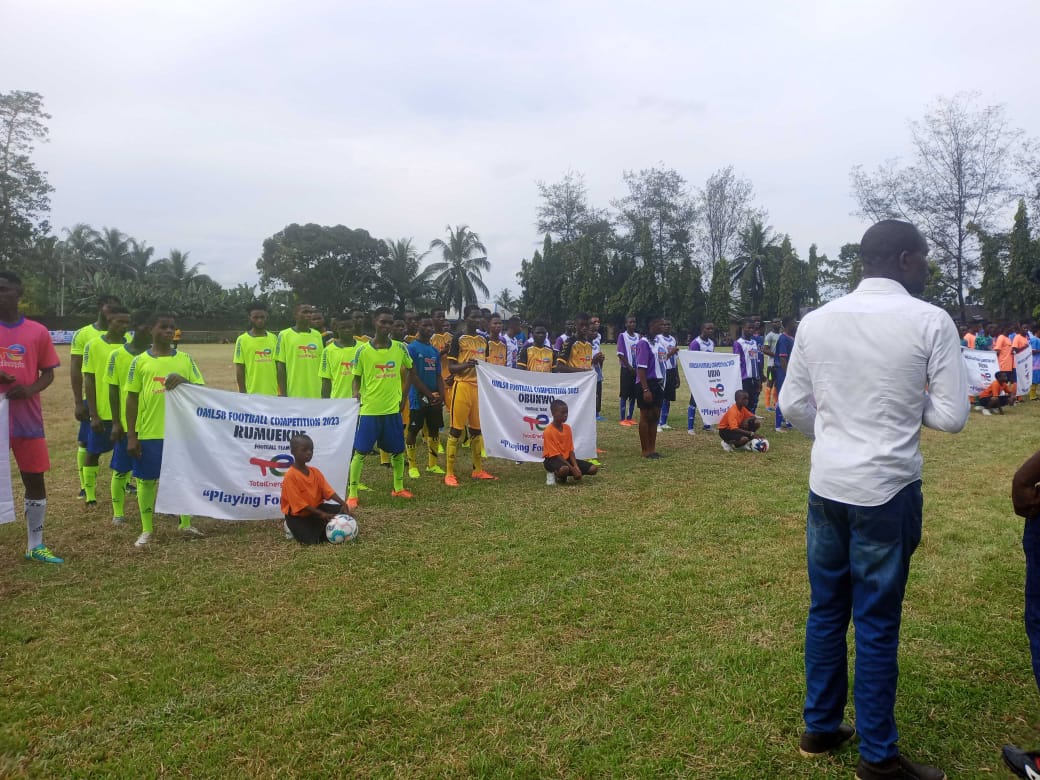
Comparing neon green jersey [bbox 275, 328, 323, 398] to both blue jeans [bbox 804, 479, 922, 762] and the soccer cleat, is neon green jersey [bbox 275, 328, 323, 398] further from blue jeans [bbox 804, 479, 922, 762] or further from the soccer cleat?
blue jeans [bbox 804, 479, 922, 762]

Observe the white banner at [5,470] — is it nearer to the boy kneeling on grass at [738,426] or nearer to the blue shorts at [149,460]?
the blue shorts at [149,460]

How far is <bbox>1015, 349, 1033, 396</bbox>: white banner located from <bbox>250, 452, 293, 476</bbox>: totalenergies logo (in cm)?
1644

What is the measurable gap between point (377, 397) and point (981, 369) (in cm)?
1361

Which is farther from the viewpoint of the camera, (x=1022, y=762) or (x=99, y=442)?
(x=99, y=442)

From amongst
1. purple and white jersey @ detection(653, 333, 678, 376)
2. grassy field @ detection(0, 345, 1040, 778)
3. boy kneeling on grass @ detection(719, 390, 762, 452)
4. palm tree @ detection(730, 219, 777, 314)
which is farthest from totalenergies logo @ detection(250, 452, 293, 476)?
palm tree @ detection(730, 219, 777, 314)

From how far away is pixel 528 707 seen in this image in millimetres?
3186

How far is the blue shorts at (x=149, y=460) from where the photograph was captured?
226 inches

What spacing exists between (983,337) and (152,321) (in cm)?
1900

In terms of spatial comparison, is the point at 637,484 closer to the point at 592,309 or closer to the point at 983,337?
the point at 983,337

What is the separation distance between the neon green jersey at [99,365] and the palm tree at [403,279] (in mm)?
52310

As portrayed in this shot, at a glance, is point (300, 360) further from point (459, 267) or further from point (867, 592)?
point (459, 267)

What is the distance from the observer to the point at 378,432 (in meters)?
7.07

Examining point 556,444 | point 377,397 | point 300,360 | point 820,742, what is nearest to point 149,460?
point 377,397

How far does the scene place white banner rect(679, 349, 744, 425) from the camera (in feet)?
37.8
